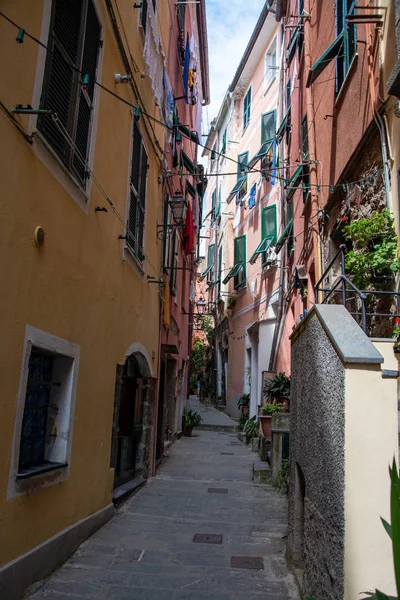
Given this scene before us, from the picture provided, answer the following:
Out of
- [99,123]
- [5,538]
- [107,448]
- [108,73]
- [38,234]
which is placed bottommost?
[5,538]

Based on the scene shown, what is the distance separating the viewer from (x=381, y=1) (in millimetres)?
6016

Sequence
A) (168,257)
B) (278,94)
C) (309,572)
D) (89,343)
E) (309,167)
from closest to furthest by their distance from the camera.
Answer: (309,572) < (89,343) < (309,167) < (168,257) < (278,94)

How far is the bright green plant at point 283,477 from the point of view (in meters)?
8.05

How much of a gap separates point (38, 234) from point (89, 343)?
1.74 metres

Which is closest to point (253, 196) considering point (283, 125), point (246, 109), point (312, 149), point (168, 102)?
point (283, 125)

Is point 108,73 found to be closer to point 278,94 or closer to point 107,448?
point 107,448

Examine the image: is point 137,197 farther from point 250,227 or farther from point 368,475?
point 250,227

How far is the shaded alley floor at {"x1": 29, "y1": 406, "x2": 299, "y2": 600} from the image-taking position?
4.20 m

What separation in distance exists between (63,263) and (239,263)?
1551 cm

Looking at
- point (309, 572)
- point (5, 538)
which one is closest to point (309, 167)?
point (309, 572)

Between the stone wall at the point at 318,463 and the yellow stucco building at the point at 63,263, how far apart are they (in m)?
2.13

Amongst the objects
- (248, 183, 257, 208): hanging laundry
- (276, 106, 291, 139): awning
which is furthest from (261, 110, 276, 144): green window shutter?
(248, 183, 257, 208): hanging laundry

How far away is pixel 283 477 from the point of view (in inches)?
324

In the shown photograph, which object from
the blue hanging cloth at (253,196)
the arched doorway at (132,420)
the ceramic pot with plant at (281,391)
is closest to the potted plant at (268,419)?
the ceramic pot with plant at (281,391)
